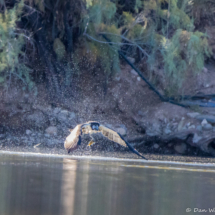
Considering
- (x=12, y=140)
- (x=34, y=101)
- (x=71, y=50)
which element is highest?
(x=71, y=50)

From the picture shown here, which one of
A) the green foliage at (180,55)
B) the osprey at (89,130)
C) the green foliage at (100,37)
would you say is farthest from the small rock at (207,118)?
the osprey at (89,130)

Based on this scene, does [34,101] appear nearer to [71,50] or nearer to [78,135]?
[71,50]

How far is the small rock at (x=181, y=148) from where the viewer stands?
9.43 meters

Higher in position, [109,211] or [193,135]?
[109,211]

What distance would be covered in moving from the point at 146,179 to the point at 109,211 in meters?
1.78

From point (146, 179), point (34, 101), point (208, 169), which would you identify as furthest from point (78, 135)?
point (34, 101)

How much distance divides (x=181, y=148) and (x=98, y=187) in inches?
202

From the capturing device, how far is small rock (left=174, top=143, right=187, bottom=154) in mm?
9430

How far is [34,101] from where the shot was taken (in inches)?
390

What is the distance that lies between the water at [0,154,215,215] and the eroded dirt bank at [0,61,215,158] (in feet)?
8.34

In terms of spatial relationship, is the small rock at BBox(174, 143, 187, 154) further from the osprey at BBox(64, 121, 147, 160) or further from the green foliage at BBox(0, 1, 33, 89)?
the green foliage at BBox(0, 1, 33, 89)

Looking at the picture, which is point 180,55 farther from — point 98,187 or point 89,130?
point 98,187

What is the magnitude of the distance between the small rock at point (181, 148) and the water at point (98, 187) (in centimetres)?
254

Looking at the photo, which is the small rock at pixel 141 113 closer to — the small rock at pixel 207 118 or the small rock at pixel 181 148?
the small rock at pixel 181 148
